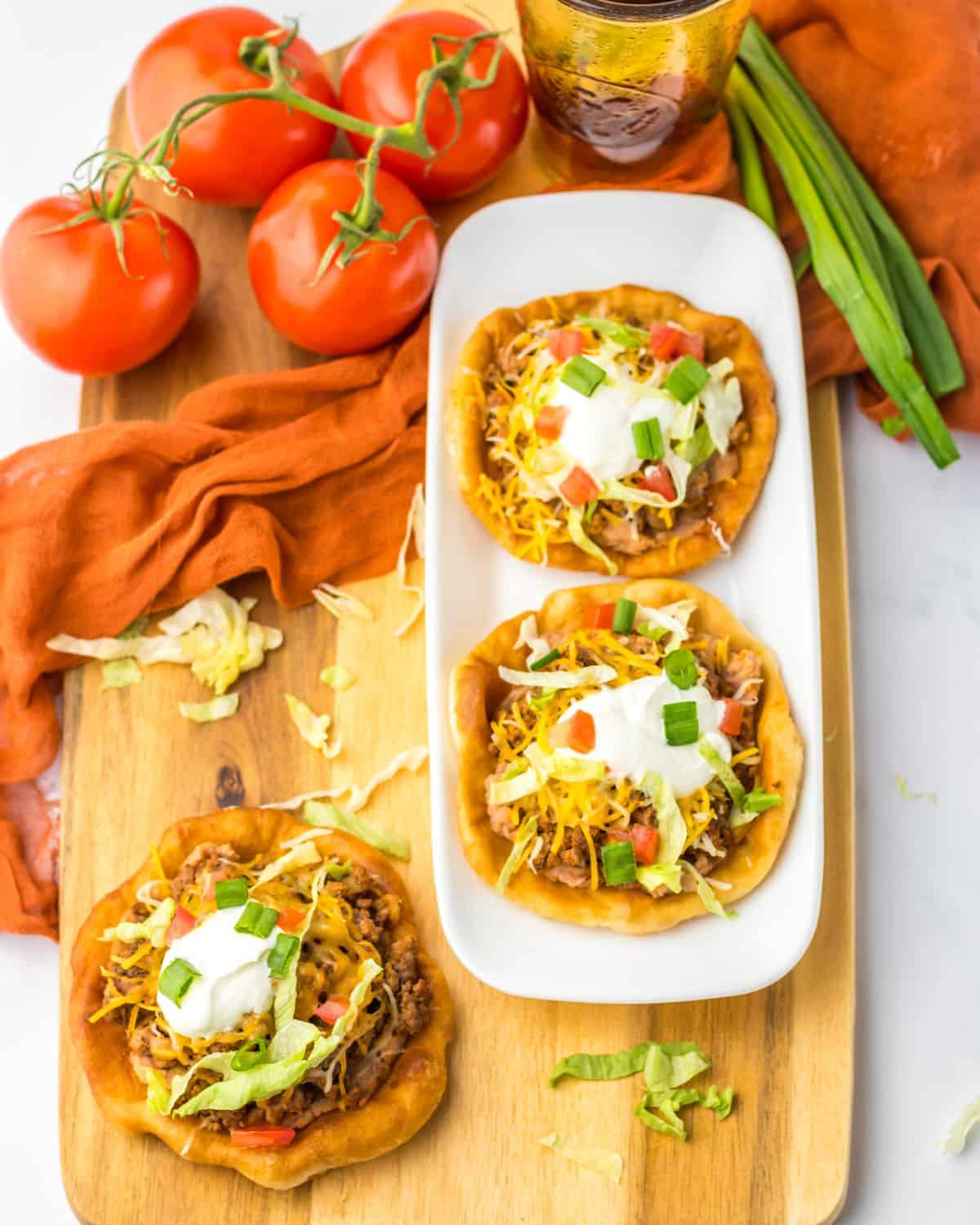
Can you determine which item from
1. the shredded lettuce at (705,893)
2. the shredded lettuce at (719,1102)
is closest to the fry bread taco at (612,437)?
the shredded lettuce at (705,893)

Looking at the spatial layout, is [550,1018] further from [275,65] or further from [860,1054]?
[275,65]

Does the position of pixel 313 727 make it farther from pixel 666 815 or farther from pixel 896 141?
pixel 896 141

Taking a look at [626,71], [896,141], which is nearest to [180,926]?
[626,71]

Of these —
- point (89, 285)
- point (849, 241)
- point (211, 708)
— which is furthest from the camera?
point (849, 241)

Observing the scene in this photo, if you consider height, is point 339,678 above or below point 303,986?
above

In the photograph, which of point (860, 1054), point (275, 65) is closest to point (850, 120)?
point (275, 65)

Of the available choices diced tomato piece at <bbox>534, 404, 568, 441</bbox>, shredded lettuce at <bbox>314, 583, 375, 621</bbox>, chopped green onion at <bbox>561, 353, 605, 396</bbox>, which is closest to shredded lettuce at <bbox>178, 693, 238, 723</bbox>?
shredded lettuce at <bbox>314, 583, 375, 621</bbox>
